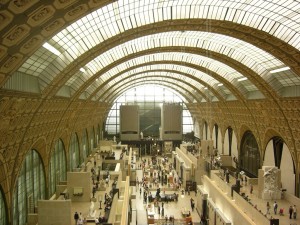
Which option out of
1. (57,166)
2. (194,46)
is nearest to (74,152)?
(57,166)

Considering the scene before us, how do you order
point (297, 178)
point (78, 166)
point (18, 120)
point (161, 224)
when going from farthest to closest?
1. point (78, 166)
2. point (161, 224)
3. point (297, 178)
4. point (18, 120)

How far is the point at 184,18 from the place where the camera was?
86.9 ft

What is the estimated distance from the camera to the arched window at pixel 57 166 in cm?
3307

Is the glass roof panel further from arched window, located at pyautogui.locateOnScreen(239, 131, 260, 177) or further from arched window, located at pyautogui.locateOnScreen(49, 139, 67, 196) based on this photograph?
arched window, located at pyautogui.locateOnScreen(239, 131, 260, 177)

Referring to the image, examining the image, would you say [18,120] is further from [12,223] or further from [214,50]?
[214,50]

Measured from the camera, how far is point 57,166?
35.5 m

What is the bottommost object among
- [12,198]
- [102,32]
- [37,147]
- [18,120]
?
[12,198]

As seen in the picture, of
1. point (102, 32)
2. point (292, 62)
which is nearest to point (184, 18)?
point (102, 32)

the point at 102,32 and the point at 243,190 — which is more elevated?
the point at 102,32

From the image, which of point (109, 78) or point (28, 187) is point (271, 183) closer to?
point (28, 187)

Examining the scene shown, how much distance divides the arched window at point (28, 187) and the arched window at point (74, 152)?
12351mm

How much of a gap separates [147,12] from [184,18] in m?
2.77

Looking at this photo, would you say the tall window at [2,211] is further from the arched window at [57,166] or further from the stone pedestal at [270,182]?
the stone pedestal at [270,182]

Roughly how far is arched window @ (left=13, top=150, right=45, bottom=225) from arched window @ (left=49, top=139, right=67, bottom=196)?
2835 millimetres
